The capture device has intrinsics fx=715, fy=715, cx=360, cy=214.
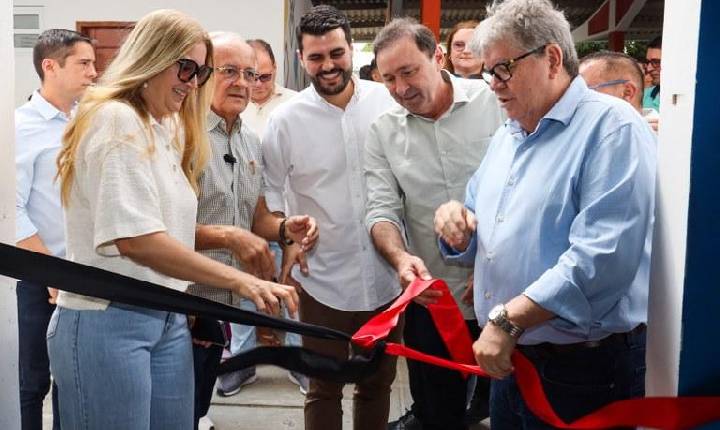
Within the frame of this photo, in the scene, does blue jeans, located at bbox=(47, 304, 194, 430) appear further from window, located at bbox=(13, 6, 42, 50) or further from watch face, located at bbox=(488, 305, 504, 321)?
window, located at bbox=(13, 6, 42, 50)

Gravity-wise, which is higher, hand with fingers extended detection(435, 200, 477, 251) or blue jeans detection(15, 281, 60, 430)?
hand with fingers extended detection(435, 200, 477, 251)

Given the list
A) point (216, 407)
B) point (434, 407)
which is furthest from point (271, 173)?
point (216, 407)

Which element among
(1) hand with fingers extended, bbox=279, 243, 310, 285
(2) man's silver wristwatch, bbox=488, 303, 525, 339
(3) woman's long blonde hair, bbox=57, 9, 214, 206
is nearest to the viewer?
(2) man's silver wristwatch, bbox=488, 303, 525, 339

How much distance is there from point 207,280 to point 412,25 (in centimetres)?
168

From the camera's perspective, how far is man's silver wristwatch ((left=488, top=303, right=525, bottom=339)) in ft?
6.46

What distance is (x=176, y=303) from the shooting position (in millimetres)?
1826

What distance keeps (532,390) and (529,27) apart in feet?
3.45

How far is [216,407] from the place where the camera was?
5.00 metres

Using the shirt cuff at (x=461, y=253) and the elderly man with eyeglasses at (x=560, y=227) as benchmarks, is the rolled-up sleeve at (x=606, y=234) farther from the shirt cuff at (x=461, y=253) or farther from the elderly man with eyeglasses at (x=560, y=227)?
the shirt cuff at (x=461, y=253)

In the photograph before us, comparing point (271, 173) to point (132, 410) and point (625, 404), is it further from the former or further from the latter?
point (625, 404)

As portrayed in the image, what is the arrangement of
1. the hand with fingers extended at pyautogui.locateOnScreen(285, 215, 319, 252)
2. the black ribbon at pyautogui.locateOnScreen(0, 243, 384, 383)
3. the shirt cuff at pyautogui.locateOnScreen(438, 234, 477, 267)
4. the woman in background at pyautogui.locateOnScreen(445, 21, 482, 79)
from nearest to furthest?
the black ribbon at pyautogui.locateOnScreen(0, 243, 384, 383)
the shirt cuff at pyautogui.locateOnScreen(438, 234, 477, 267)
the hand with fingers extended at pyautogui.locateOnScreen(285, 215, 319, 252)
the woman in background at pyautogui.locateOnScreen(445, 21, 482, 79)

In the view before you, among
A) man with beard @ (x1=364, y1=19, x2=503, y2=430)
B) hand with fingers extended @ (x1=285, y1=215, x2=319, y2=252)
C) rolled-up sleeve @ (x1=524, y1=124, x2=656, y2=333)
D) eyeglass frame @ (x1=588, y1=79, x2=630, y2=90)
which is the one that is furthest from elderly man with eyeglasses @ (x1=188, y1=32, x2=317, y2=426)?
eyeglass frame @ (x1=588, y1=79, x2=630, y2=90)

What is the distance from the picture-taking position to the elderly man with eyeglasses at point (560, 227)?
192 centimetres

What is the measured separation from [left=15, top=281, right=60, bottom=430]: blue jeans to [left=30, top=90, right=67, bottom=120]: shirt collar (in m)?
0.91
